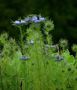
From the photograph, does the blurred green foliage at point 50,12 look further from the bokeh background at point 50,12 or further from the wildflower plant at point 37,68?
the wildflower plant at point 37,68

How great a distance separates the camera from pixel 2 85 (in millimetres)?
4938

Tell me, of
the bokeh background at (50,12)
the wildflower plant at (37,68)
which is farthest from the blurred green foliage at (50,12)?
→ the wildflower plant at (37,68)

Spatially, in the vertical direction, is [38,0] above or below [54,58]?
above

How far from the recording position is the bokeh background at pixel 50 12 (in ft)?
28.5

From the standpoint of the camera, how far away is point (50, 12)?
869 cm

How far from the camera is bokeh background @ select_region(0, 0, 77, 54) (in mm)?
8680

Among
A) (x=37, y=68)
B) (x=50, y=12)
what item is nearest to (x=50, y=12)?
(x=50, y=12)

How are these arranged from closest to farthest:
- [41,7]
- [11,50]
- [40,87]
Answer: [40,87]
[11,50]
[41,7]

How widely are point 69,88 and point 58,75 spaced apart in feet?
0.54

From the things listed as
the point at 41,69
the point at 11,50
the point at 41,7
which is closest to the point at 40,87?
the point at 41,69

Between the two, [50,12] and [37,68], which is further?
[50,12]

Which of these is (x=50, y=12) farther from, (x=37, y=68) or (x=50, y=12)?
(x=37, y=68)

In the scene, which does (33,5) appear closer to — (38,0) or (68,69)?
(38,0)

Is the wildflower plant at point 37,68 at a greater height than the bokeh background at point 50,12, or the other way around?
the bokeh background at point 50,12
